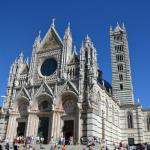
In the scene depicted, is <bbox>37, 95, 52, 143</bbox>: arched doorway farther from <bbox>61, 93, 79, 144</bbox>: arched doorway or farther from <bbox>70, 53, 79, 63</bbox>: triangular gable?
<bbox>70, 53, 79, 63</bbox>: triangular gable

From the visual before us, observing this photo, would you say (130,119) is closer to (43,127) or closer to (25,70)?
(43,127)

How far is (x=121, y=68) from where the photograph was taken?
138 ft

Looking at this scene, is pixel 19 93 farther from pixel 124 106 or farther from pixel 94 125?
pixel 124 106

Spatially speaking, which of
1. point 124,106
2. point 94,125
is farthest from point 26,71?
point 124,106

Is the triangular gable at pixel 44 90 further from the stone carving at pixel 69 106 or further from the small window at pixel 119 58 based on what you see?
the small window at pixel 119 58

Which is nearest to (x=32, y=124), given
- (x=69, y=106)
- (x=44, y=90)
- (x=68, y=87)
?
(x=44, y=90)

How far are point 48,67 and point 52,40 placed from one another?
4.50 m

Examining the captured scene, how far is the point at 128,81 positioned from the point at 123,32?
437 inches

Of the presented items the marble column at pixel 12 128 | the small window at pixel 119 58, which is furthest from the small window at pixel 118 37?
the marble column at pixel 12 128

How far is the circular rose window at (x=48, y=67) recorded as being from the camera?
31.4 meters

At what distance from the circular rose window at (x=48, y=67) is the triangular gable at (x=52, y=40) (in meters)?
2.22

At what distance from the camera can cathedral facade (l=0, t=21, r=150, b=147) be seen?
27062mm

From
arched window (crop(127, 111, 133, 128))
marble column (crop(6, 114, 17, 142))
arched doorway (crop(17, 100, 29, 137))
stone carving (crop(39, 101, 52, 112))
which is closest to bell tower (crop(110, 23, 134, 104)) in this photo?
arched window (crop(127, 111, 133, 128))

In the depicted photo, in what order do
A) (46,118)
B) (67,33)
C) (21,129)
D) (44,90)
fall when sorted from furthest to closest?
1. (67,33)
2. (44,90)
3. (21,129)
4. (46,118)
